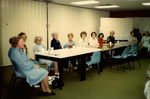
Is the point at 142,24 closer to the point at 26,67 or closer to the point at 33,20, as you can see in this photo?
the point at 33,20

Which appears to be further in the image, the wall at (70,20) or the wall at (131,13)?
the wall at (131,13)

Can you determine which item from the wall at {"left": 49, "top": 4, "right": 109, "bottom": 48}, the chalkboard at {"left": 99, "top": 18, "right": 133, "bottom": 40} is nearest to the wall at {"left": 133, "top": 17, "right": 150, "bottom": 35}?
the chalkboard at {"left": 99, "top": 18, "right": 133, "bottom": 40}

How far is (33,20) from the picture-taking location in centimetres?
667

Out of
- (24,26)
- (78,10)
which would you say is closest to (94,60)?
(24,26)

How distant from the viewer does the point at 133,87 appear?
4.09m

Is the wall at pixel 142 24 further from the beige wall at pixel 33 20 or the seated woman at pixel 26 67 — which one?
the seated woman at pixel 26 67

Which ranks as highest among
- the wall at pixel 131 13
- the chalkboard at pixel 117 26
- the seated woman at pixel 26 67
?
the wall at pixel 131 13

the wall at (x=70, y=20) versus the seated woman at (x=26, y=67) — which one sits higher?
the wall at (x=70, y=20)

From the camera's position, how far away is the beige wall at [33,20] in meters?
5.80

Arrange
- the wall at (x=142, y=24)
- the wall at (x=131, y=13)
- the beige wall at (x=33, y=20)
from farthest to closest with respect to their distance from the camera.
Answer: the wall at (x=131, y=13) → the wall at (x=142, y=24) → the beige wall at (x=33, y=20)

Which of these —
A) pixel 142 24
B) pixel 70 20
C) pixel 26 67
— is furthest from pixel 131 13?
pixel 26 67

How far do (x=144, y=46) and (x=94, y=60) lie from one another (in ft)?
16.3

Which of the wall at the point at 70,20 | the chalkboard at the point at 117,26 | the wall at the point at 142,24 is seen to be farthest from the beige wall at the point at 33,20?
the wall at the point at 142,24

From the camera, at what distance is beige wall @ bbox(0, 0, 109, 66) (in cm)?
580
